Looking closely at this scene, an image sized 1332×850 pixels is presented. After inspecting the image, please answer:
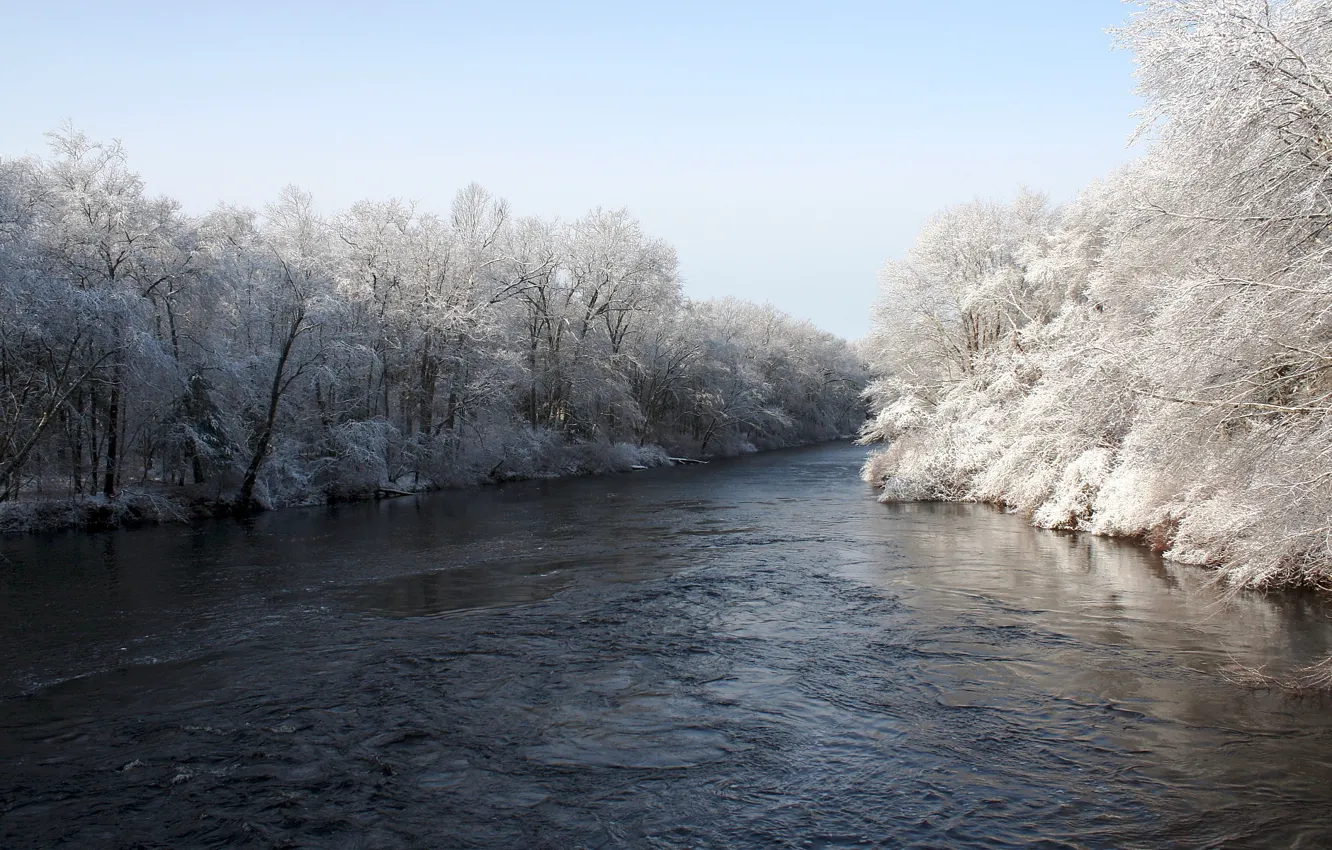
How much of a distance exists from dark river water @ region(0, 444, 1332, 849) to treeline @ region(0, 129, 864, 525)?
7.35 m

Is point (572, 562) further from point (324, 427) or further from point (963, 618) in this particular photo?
point (324, 427)

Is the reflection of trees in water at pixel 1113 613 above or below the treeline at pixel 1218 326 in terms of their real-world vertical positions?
below

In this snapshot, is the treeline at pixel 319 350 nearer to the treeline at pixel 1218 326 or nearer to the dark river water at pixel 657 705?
the dark river water at pixel 657 705

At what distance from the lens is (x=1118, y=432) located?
21.4 meters

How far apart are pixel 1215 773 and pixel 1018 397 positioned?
21771 mm

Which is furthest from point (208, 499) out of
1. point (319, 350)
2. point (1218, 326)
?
point (1218, 326)

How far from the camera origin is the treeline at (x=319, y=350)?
23516 mm

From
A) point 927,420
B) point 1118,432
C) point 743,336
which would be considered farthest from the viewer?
point 743,336

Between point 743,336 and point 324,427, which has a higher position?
point 743,336

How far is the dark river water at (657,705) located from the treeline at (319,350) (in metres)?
7.35

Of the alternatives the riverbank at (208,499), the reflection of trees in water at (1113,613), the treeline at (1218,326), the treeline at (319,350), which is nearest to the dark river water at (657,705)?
the reflection of trees in water at (1113,613)

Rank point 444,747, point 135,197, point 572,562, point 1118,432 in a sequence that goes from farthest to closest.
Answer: point 135,197 → point 1118,432 → point 572,562 → point 444,747

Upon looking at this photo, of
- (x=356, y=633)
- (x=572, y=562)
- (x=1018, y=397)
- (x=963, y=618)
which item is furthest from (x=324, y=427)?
(x=963, y=618)

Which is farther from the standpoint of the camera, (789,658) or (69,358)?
(69,358)
